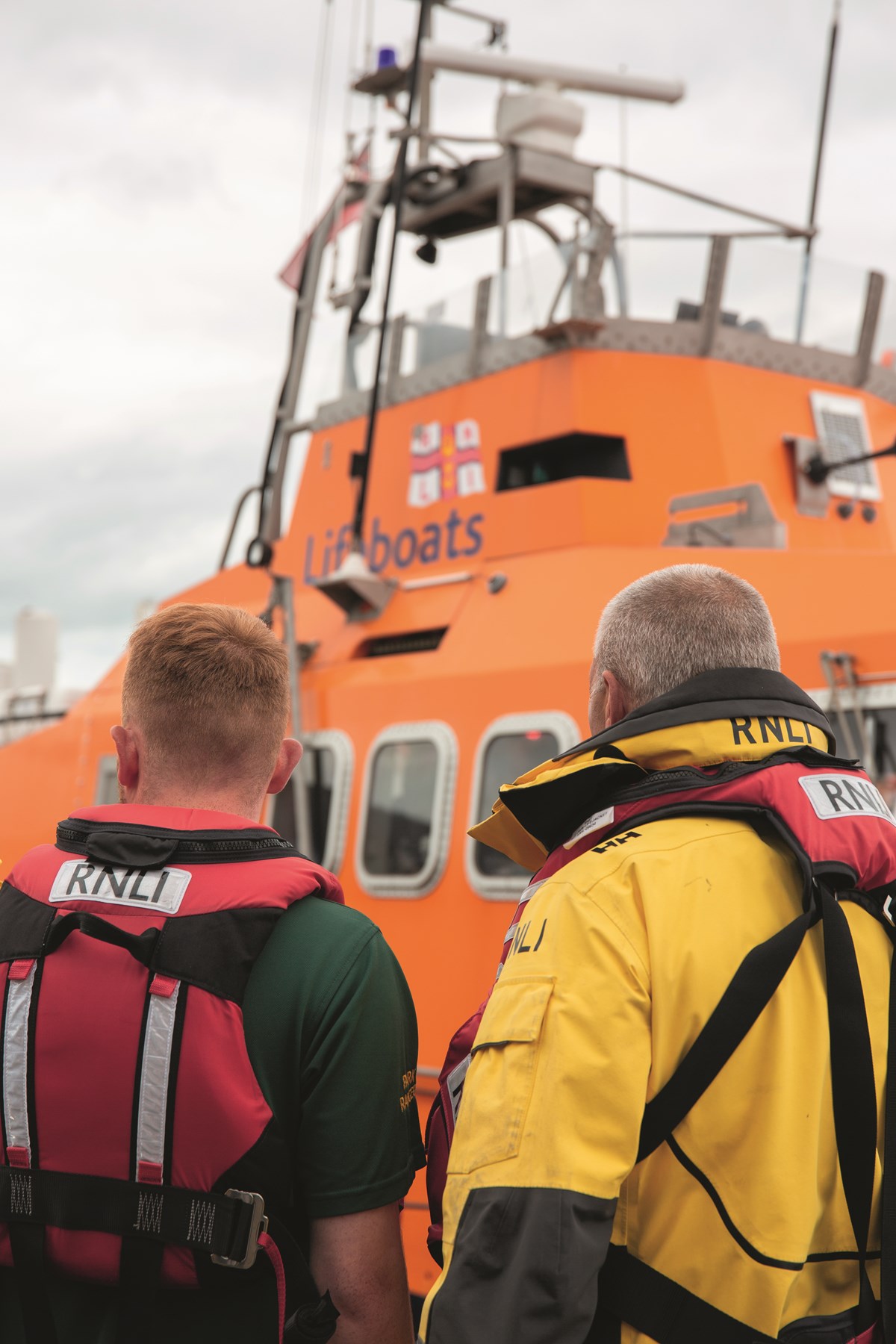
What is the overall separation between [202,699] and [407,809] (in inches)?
125

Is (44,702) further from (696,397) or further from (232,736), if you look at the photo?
(232,736)

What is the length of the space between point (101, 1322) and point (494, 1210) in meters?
0.56

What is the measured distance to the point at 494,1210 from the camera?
1435 millimetres

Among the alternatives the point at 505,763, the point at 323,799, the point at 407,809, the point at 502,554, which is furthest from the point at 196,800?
the point at 502,554

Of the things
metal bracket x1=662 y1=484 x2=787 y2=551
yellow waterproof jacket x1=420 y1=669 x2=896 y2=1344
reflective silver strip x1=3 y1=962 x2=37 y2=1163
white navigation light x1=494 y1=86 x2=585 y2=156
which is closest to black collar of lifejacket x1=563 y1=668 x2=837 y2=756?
yellow waterproof jacket x1=420 y1=669 x2=896 y2=1344

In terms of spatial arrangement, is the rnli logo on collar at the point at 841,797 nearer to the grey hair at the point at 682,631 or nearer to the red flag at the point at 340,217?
the grey hair at the point at 682,631

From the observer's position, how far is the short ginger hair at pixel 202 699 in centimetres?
179

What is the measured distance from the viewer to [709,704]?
1.67 m

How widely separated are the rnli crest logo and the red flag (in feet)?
4.21

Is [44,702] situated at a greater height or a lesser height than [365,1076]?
greater

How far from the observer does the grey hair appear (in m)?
1.76

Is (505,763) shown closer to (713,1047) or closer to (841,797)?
(841,797)

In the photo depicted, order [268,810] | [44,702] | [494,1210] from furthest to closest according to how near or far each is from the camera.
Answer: [44,702] → [268,810] → [494,1210]

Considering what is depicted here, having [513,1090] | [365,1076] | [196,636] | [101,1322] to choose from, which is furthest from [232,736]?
[101,1322]
